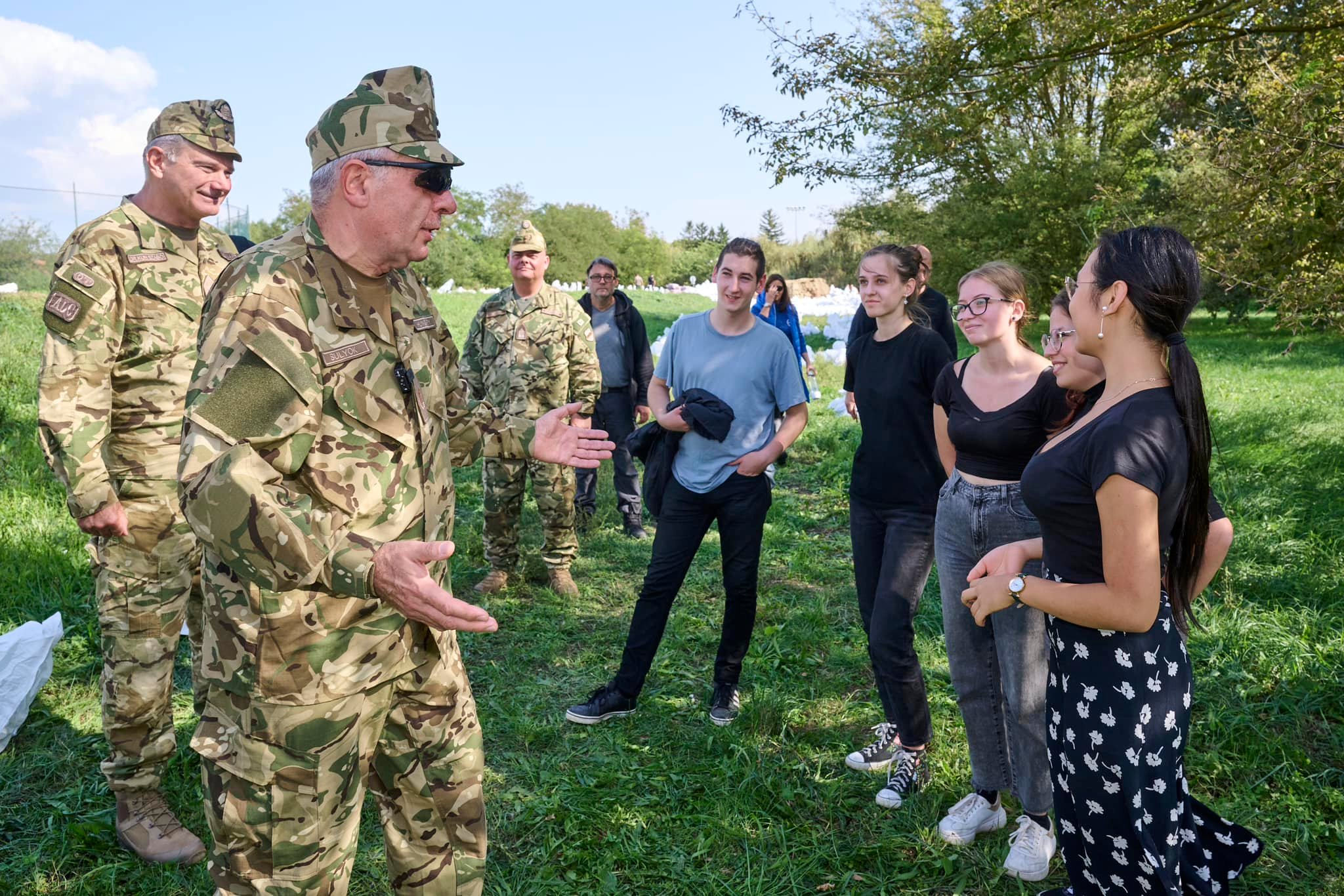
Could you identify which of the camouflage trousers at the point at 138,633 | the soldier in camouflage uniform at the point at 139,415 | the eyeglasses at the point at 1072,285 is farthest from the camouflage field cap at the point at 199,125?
the eyeglasses at the point at 1072,285

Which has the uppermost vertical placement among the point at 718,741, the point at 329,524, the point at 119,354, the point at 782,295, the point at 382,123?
the point at 382,123

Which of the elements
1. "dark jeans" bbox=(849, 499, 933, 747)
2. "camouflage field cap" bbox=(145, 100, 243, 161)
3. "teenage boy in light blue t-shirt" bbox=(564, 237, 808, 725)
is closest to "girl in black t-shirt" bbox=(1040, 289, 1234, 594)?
"dark jeans" bbox=(849, 499, 933, 747)

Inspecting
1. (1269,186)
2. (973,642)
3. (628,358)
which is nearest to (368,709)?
(973,642)

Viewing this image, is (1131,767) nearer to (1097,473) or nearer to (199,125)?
(1097,473)

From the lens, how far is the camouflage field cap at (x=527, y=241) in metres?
6.20

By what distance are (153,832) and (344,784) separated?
1670mm

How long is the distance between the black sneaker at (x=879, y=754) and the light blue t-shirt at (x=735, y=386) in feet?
4.38

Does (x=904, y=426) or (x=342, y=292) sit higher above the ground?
(x=342, y=292)

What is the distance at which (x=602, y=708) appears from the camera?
4.35 meters

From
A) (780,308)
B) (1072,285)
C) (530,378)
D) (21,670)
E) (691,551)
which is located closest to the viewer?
(1072,285)

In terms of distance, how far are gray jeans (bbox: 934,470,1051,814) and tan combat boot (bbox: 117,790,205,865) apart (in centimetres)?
293

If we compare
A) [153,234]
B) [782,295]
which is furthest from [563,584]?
[782,295]

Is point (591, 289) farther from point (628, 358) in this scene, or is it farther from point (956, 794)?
point (956, 794)

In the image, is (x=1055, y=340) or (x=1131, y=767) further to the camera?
(x=1055, y=340)
